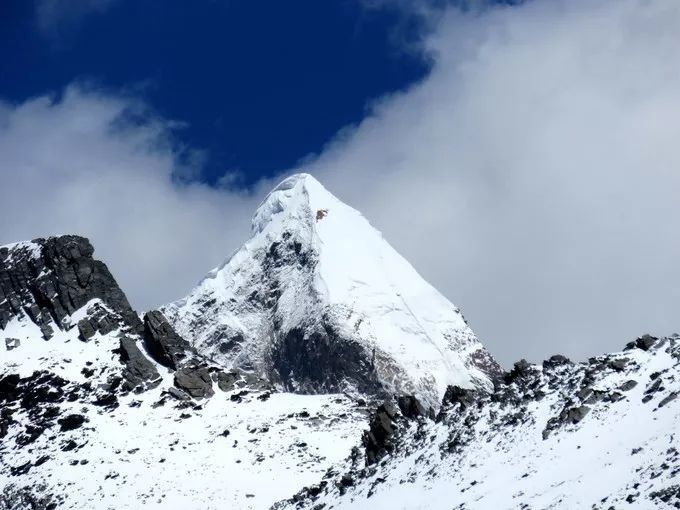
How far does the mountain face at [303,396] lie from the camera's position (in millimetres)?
55781

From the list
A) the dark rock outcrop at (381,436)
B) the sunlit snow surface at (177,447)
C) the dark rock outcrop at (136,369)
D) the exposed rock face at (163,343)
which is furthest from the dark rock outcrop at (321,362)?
the dark rock outcrop at (381,436)

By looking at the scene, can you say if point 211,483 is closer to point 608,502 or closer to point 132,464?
point 132,464

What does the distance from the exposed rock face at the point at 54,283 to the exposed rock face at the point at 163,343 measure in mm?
3117

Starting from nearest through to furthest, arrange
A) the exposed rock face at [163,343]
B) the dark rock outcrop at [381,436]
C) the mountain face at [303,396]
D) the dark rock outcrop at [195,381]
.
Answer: the mountain face at [303,396] → the dark rock outcrop at [381,436] → the dark rock outcrop at [195,381] → the exposed rock face at [163,343]

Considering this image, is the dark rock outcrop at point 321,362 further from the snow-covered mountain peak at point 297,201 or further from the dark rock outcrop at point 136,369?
the dark rock outcrop at point 136,369

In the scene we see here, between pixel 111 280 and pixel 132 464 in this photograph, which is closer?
pixel 132 464

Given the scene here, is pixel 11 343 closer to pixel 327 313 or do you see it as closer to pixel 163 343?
pixel 163 343

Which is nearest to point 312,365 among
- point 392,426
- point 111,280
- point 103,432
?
point 111,280

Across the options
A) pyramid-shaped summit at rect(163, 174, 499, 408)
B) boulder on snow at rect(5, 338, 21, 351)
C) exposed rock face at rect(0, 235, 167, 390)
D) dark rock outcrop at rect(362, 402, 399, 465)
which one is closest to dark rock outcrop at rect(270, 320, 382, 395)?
pyramid-shaped summit at rect(163, 174, 499, 408)

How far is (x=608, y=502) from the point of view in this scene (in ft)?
147

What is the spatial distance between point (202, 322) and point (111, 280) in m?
46.5

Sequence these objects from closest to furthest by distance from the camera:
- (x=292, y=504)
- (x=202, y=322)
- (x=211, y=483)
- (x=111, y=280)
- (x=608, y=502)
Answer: (x=608, y=502), (x=292, y=504), (x=211, y=483), (x=111, y=280), (x=202, y=322)

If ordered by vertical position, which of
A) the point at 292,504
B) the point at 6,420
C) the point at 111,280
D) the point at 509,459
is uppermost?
the point at 111,280

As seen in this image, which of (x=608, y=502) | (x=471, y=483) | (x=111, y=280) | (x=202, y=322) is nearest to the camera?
(x=608, y=502)
